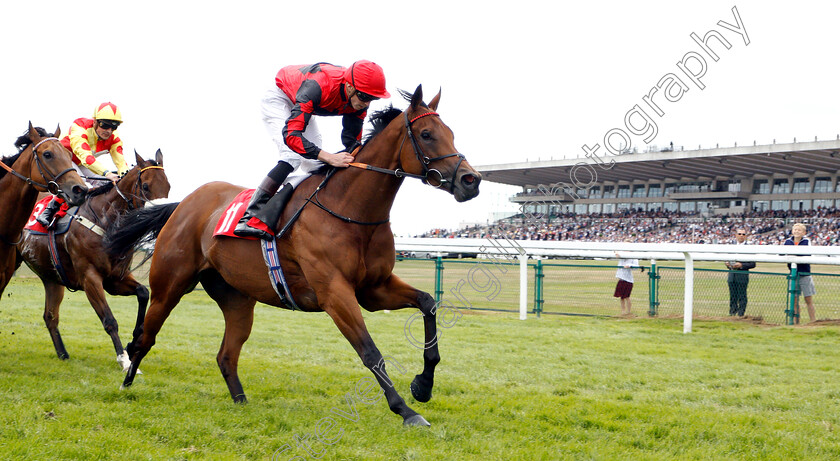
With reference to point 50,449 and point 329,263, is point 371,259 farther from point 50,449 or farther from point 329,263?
point 50,449

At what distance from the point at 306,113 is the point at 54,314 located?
418cm

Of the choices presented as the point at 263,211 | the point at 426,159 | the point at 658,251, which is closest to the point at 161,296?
the point at 263,211

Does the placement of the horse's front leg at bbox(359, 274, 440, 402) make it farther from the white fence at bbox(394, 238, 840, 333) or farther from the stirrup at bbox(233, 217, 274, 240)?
the white fence at bbox(394, 238, 840, 333)

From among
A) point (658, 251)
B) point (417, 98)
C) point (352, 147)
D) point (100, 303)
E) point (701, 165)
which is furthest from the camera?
point (701, 165)

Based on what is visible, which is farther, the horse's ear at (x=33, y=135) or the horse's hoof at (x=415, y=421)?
the horse's ear at (x=33, y=135)

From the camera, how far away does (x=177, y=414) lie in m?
4.05

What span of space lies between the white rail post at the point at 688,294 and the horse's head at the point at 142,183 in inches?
262

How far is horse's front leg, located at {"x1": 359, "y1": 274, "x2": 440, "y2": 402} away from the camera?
13.3 ft

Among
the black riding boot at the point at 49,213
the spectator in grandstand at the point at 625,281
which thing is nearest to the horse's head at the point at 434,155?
the black riding boot at the point at 49,213

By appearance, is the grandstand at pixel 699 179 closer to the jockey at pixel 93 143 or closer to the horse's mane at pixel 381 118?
the jockey at pixel 93 143

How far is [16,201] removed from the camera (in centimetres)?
542

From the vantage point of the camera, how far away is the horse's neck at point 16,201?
5398 millimetres

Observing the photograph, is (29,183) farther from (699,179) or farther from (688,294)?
(699,179)

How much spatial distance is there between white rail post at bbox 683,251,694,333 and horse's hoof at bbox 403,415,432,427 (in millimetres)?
6111
